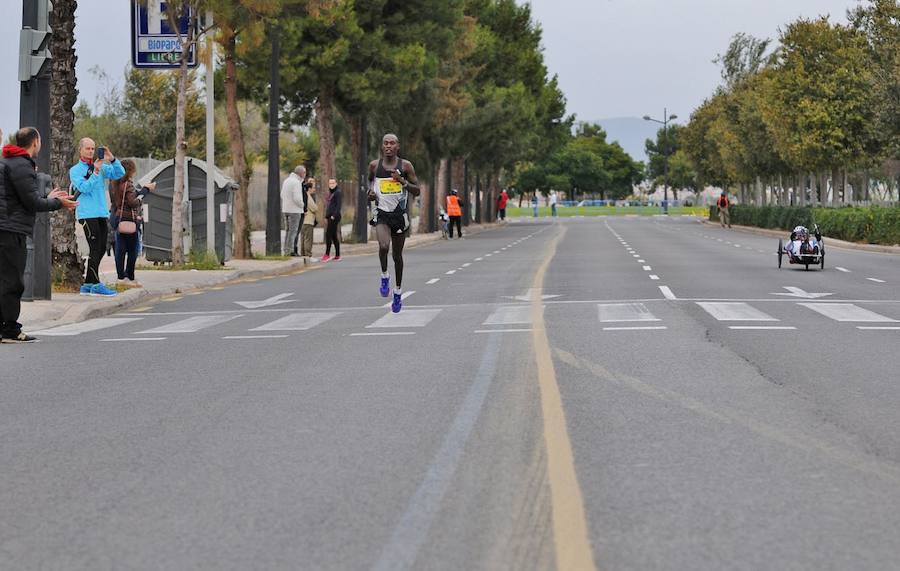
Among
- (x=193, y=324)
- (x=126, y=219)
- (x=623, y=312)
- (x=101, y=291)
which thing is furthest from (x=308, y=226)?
(x=623, y=312)

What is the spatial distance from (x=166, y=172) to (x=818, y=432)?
24382 mm

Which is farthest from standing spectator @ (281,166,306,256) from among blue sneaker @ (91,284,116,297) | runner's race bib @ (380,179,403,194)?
runner's race bib @ (380,179,403,194)

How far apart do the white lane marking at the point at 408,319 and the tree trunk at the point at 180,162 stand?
10602 millimetres

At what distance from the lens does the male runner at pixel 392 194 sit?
16875mm

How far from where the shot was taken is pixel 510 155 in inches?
3150

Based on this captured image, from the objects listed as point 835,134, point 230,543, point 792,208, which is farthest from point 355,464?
point 792,208

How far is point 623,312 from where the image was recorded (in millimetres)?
17047

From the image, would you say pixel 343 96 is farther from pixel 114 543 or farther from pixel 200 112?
pixel 114 543

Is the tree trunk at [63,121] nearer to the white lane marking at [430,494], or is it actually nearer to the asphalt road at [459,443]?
the asphalt road at [459,443]

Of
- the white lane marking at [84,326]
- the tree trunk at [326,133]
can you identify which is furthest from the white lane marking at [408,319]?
the tree trunk at [326,133]

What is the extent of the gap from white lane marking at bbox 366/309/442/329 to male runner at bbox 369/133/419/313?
0.28m

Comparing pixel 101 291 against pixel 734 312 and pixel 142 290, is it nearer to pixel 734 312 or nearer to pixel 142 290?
pixel 142 290

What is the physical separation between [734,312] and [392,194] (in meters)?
4.32

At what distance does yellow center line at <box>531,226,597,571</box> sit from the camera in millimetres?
5496
